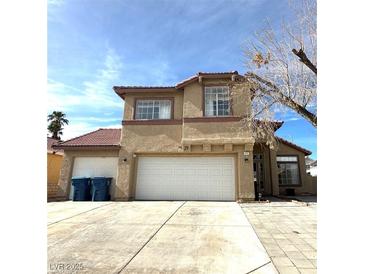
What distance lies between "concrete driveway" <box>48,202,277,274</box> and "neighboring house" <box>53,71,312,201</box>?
467 centimetres

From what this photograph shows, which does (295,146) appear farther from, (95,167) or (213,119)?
(95,167)

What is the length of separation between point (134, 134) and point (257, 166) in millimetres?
8780

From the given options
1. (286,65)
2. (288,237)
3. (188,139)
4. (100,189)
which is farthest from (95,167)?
(286,65)

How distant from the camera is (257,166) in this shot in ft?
49.9

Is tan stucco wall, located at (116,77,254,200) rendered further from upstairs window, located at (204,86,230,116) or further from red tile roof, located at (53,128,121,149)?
red tile roof, located at (53,128,121,149)

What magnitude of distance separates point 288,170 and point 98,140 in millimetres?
13916

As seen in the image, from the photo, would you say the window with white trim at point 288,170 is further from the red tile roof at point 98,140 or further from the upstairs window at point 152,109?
the red tile roof at point 98,140

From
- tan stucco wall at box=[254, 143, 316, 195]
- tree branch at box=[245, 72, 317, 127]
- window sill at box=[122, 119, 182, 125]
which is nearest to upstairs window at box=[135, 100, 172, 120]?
window sill at box=[122, 119, 182, 125]

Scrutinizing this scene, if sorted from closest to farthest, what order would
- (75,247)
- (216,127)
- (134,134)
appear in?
(75,247) < (216,127) < (134,134)

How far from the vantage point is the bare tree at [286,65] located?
5.23m

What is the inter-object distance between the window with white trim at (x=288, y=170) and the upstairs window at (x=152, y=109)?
29.8 ft

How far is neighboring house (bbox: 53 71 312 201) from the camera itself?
12195mm

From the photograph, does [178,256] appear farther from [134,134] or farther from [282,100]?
[134,134]
